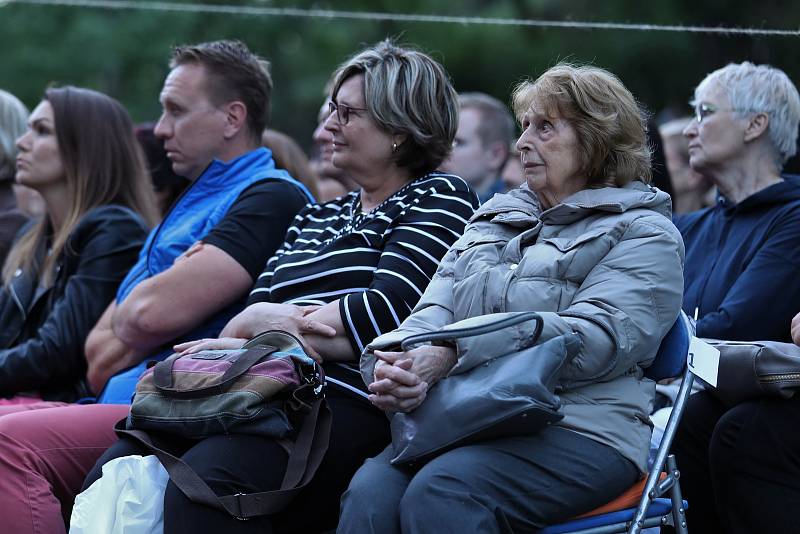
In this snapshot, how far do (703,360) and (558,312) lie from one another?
0.44 meters

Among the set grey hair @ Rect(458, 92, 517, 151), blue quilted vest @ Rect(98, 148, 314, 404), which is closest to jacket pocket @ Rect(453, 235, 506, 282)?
blue quilted vest @ Rect(98, 148, 314, 404)

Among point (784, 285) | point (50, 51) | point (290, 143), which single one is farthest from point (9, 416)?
point (50, 51)

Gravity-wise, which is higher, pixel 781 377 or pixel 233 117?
pixel 233 117

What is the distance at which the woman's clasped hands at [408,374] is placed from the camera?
2824 millimetres

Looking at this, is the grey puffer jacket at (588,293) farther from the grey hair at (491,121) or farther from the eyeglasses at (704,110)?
the grey hair at (491,121)

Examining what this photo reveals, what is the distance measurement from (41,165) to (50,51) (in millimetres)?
13125

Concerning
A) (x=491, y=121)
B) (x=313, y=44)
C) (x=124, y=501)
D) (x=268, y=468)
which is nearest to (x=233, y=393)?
(x=268, y=468)

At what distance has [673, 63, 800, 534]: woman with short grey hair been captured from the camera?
326 cm

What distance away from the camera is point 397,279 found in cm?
342

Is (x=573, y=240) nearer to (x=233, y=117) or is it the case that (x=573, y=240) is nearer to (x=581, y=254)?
(x=581, y=254)

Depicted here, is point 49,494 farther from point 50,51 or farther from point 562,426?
point 50,51

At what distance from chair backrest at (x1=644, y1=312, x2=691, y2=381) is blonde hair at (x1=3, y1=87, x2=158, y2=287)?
2.60 metres

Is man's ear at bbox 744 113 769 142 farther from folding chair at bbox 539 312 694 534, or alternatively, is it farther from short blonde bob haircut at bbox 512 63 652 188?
folding chair at bbox 539 312 694 534

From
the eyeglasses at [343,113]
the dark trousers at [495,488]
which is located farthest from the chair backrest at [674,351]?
the eyeglasses at [343,113]
